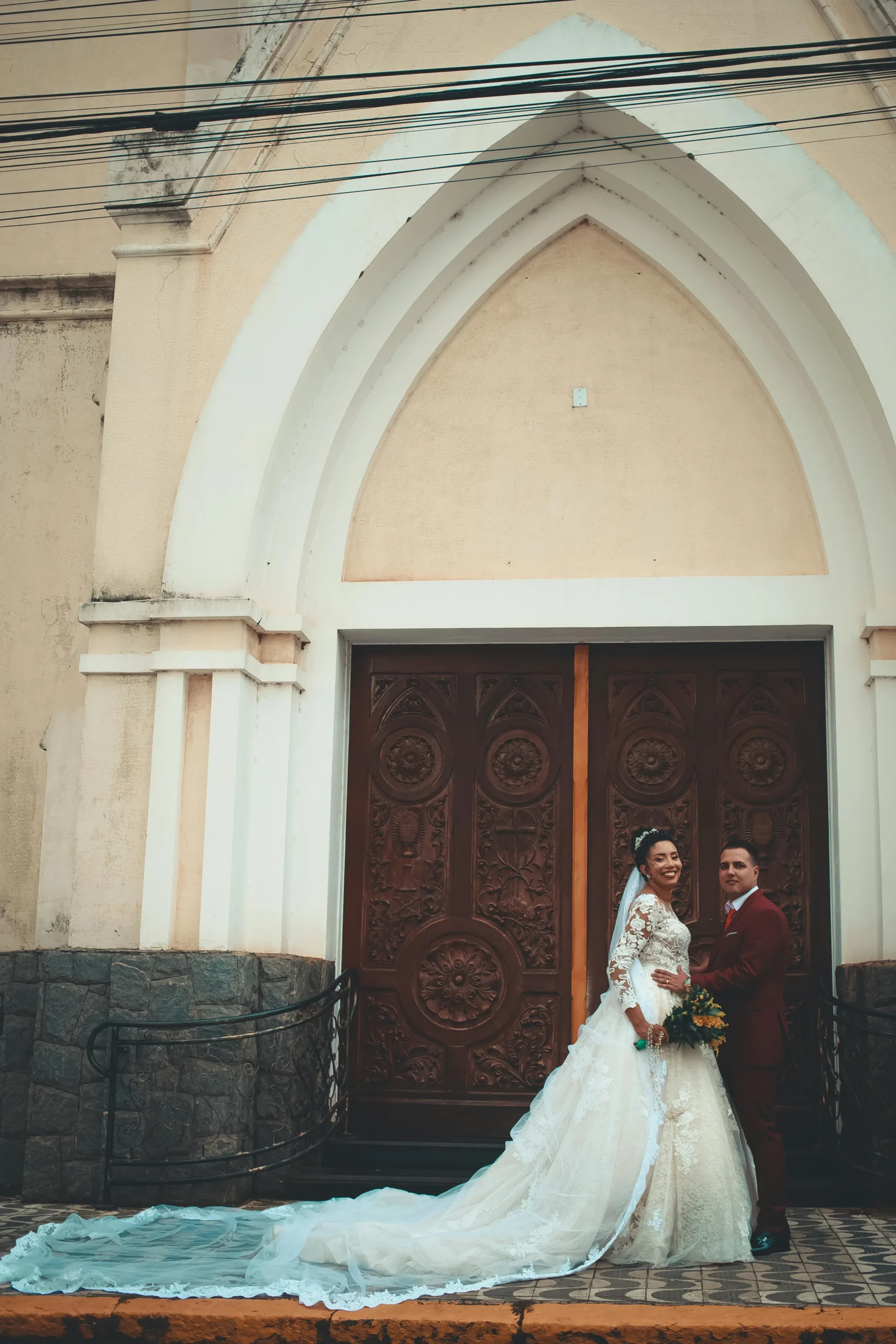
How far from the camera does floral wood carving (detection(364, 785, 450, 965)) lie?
8.84 metres

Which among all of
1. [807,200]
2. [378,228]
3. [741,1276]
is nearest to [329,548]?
[378,228]

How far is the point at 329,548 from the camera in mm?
9094

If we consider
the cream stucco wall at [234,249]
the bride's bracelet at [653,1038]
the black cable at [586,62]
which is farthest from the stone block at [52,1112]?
the black cable at [586,62]

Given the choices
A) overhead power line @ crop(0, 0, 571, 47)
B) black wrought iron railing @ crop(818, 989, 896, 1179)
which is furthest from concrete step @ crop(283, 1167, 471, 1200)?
overhead power line @ crop(0, 0, 571, 47)

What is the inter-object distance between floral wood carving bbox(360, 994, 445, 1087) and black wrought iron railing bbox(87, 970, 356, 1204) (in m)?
0.70

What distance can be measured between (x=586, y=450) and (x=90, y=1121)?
16.8ft

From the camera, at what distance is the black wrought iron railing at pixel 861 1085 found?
7.48m

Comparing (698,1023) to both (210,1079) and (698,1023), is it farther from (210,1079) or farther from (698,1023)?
(210,1079)

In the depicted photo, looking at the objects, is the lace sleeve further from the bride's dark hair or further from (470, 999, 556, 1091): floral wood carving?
(470, 999, 556, 1091): floral wood carving

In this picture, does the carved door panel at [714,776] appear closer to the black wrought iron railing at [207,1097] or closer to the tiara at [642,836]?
the tiara at [642,836]

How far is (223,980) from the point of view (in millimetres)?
7801

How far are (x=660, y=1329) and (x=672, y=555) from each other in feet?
16.2

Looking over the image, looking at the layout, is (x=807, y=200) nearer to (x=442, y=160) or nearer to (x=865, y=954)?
(x=442, y=160)

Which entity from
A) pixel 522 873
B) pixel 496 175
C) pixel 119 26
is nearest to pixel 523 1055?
pixel 522 873
